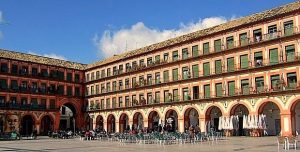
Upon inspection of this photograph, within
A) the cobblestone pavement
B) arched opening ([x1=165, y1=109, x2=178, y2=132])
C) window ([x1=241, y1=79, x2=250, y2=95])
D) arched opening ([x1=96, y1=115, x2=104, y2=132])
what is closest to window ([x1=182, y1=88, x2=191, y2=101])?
arched opening ([x1=165, y1=109, x2=178, y2=132])

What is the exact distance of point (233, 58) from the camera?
47.9 m

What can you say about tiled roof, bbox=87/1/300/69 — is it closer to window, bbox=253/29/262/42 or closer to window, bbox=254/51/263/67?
window, bbox=253/29/262/42

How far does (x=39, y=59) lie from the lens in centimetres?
7000

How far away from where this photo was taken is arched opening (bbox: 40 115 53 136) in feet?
227

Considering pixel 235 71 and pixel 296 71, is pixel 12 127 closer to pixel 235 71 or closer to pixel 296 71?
pixel 235 71

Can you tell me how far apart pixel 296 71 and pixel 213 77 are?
1140 cm

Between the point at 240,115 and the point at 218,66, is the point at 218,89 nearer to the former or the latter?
the point at 218,66

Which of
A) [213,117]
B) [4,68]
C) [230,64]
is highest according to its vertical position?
[4,68]

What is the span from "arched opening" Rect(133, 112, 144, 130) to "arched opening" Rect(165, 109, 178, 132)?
228 inches

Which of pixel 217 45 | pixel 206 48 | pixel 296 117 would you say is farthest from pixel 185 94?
pixel 296 117

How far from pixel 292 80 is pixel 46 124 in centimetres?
4742

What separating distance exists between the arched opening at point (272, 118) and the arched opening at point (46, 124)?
3895 centimetres

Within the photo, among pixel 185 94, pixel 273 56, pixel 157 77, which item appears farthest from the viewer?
pixel 157 77

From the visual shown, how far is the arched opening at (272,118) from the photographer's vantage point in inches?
1845
